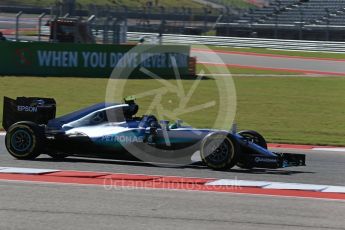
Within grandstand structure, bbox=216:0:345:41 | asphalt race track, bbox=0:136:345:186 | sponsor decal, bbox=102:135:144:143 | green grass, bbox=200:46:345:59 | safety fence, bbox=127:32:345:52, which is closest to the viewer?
asphalt race track, bbox=0:136:345:186

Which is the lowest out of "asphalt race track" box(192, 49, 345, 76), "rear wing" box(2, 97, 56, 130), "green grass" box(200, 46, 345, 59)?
"asphalt race track" box(192, 49, 345, 76)

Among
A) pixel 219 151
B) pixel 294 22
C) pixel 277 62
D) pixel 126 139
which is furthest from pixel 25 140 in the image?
pixel 294 22

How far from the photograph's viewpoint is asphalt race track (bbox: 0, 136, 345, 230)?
7.29m

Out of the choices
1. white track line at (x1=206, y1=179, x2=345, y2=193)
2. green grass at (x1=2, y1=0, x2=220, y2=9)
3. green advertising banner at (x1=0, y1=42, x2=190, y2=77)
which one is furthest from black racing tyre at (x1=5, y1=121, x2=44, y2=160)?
green grass at (x1=2, y1=0, x2=220, y2=9)

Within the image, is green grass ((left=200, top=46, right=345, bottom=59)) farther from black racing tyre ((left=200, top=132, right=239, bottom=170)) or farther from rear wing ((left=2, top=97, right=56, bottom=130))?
black racing tyre ((left=200, top=132, right=239, bottom=170))

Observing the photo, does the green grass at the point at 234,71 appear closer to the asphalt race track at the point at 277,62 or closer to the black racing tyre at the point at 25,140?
the asphalt race track at the point at 277,62

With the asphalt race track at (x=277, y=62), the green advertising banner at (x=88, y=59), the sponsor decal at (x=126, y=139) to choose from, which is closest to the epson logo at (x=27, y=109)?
the sponsor decal at (x=126, y=139)

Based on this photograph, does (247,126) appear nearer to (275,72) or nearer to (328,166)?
(328,166)

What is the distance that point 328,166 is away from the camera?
40.3ft

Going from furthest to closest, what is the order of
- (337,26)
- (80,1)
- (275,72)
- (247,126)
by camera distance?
(80,1) < (337,26) < (275,72) < (247,126)

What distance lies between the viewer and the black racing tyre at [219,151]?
35.4 feet

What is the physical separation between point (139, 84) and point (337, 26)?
22331 millimetres

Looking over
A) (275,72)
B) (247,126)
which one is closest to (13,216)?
(247,126)

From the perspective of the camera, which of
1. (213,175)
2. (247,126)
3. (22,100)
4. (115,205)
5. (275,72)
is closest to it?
(115,205)
